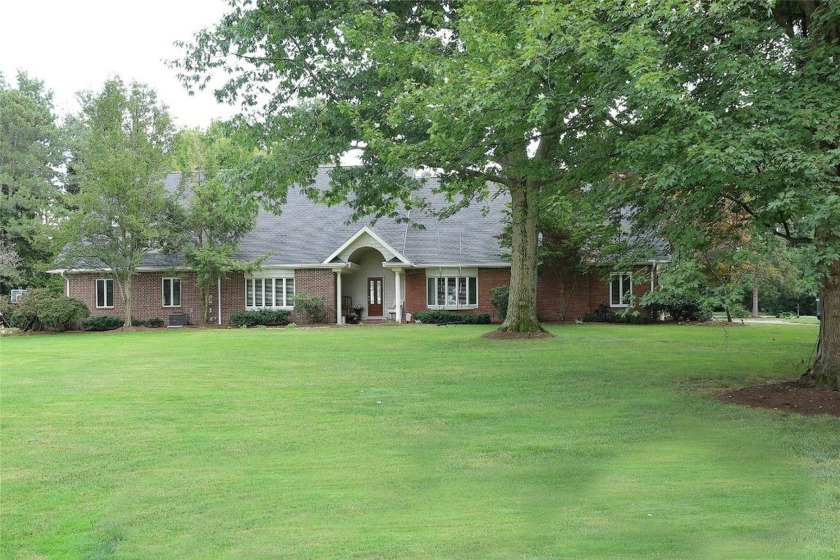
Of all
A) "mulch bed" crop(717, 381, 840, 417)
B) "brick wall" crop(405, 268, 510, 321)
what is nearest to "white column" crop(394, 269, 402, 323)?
"brick wall" crop(405, 268, 510, 321)

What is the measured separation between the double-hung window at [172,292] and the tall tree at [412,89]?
17425 millimetres

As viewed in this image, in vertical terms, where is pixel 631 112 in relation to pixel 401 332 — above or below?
above

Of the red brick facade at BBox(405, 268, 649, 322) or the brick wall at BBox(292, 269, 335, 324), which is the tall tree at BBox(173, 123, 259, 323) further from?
the red brick facade at BBox(405, 268, 649, 322)

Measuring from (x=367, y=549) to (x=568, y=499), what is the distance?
1.84 meters

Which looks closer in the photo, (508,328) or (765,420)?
(765,420)

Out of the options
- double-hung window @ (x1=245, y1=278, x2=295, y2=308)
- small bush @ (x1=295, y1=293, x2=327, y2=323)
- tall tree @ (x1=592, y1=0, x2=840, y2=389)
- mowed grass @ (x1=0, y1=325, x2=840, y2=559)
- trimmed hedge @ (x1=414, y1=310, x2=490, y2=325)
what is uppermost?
tall tree @ (x1=592, y1=0, x2=840, y2=389)

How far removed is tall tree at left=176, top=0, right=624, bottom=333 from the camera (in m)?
8.85

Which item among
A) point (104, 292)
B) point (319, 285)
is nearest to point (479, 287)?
point (319, 285)

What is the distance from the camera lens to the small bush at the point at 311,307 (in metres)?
31.4

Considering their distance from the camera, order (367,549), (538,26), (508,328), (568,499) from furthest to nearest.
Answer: (508,328) < (538,26) < (568,499) < (367,549)

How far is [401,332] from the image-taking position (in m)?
25.0

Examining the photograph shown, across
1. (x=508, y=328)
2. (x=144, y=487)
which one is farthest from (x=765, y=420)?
(x=508, y=328)

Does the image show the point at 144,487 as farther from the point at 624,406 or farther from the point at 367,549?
the point at 624,406

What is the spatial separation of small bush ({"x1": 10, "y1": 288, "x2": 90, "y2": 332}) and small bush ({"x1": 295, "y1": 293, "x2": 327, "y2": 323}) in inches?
361
